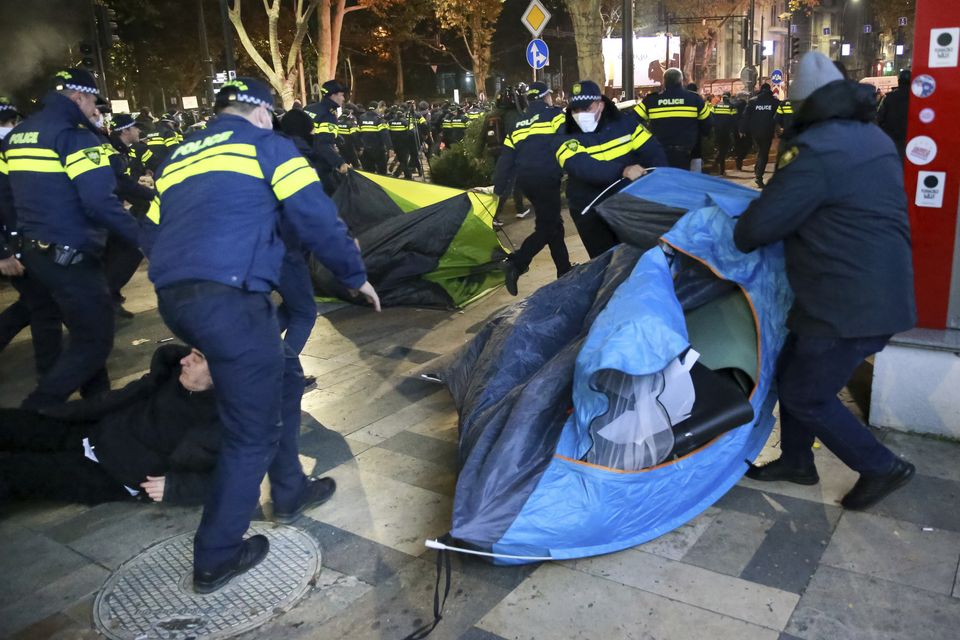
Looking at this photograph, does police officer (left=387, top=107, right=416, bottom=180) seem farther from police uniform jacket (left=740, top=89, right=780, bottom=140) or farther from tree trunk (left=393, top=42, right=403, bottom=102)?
tree trunk (left=393, top=42, right=403, bottom=102)

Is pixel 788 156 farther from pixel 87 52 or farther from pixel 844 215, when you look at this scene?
pixel 87 52

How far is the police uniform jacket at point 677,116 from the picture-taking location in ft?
30.5

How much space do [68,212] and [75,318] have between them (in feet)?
1.99

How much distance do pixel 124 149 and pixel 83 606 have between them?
665cm

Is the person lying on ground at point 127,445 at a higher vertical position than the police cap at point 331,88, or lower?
lower

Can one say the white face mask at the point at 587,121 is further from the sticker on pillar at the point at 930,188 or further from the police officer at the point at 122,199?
the police officer at the point at 122,199

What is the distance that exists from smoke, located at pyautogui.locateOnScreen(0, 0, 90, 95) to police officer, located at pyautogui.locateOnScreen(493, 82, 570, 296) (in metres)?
Result: 24.9

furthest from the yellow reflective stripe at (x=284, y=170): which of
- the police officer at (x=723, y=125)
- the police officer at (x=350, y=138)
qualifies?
the police officer at (x=723, y=125)

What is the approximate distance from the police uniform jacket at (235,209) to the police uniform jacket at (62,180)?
1724 millimetres

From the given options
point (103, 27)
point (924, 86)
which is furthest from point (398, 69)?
point (924, 86)

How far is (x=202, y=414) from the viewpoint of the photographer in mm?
3635

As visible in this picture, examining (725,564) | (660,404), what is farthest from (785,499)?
(660,404)

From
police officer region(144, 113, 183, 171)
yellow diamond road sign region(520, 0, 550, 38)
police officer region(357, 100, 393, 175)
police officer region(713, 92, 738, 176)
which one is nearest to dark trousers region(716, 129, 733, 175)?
police officer region(713, 92, 738, 176)

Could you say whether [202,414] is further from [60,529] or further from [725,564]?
[725,564]
